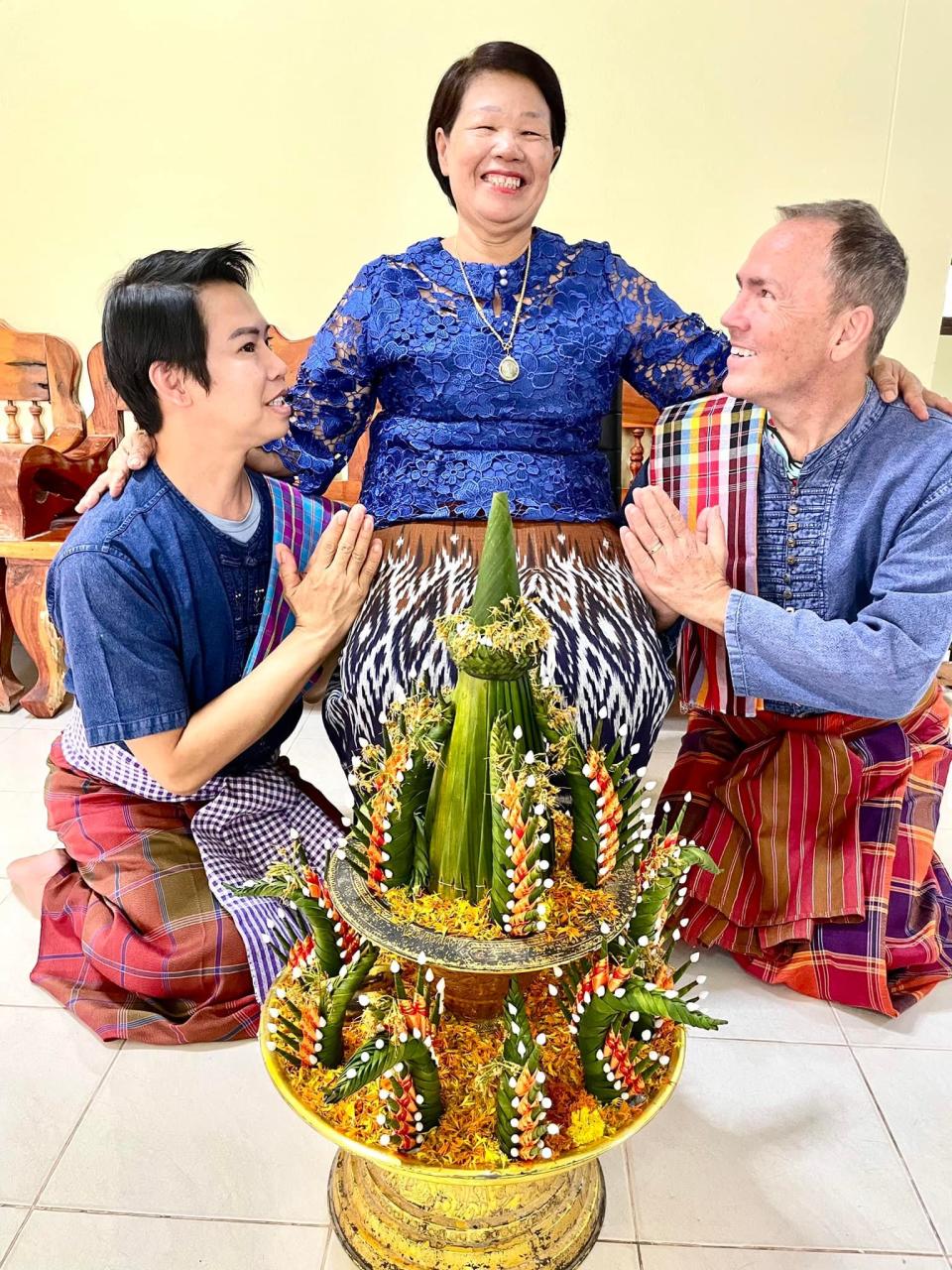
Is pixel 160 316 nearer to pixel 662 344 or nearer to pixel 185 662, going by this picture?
pixel 185 662

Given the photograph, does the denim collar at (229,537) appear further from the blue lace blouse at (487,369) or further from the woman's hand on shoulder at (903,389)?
the woman's hand on shoulder at (903,389)

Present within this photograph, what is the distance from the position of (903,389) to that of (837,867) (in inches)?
32.6

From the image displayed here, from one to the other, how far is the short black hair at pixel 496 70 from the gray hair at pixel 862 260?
439mm

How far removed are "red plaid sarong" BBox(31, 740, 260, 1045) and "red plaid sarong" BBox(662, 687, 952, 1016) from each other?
877mm

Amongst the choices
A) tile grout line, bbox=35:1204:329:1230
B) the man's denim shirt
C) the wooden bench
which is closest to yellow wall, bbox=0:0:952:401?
the wooden bench

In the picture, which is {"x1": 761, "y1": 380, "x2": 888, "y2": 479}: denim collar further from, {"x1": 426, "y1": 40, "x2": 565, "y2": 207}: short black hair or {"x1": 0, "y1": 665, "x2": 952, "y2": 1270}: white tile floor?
{"x1": 0, "y1": 665, "x2": 952, "y2": 1270}: white tile floor

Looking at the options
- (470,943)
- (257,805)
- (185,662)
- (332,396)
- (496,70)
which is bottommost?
(257,805)

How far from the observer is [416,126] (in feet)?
9.32

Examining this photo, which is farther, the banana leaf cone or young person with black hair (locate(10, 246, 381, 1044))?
young person with black hair (locate(10, 246, 381, 1044))

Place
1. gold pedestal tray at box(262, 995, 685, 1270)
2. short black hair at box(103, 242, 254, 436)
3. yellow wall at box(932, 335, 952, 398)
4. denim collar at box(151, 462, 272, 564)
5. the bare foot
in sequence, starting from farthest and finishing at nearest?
yellow wall at box(932, 335, 952, 398)
the bare foot
denim collar at box(151, 462, 272, 564)
short black hair at box(103, 242, 254, 436)
gold pedestal tray at box(262, 995, 685, 1270)

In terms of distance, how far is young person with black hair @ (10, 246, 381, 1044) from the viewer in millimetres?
1368

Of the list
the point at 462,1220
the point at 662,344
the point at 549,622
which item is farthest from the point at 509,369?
the point at 462,1220

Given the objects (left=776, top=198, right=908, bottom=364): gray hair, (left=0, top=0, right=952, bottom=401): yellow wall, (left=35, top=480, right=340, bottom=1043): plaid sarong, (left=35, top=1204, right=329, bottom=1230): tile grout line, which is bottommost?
(left=35, top=1204, right=329, bottom=1230): tile grout line

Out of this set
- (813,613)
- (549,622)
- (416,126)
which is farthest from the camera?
(416,126)
